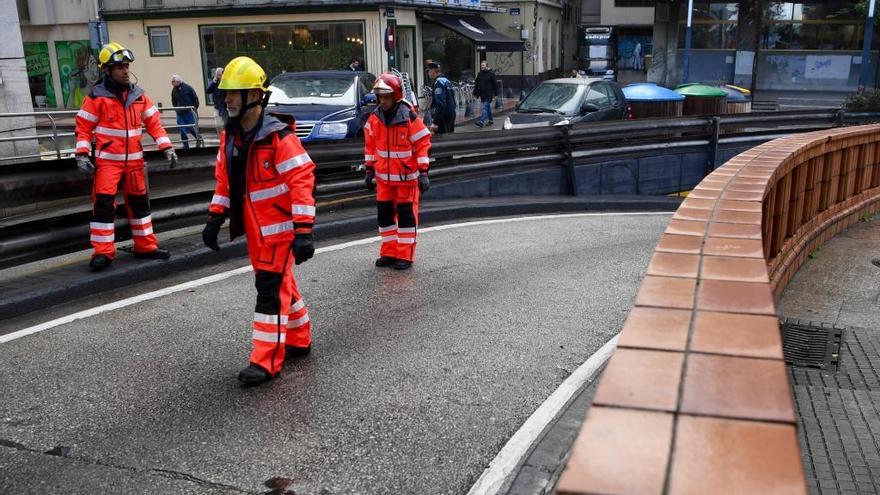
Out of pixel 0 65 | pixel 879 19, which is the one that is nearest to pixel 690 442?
pixel 0 65

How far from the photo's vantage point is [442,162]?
11.4 meters

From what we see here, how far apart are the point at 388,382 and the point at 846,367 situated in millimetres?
2766

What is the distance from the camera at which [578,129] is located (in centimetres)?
1254

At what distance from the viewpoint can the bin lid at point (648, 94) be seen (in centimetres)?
1786

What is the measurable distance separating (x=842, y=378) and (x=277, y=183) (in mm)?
3516

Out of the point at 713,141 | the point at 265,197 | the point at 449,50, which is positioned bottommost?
the point at 713,141

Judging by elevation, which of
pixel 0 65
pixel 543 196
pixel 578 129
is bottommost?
pixel 543 196

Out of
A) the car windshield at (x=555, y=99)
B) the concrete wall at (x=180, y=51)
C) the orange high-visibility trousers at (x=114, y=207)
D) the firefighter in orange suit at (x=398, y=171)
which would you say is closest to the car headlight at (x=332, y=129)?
the car windshield at (x=555, y=99)

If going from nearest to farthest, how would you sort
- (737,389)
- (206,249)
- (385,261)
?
1. (737,389)
2. (385,261)
3. (206,249)

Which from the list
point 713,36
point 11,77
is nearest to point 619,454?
point 11,77

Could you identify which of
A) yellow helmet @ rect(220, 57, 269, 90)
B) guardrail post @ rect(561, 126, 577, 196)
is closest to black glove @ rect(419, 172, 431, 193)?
yellow helmet @ rect(220, 57, 269, 90)

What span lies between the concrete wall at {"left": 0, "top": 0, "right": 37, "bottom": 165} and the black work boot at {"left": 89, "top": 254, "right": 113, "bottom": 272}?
929 cm

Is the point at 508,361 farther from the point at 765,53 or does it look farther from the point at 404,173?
the point at 765,53

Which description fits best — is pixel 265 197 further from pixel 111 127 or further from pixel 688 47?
pixel 688 47
